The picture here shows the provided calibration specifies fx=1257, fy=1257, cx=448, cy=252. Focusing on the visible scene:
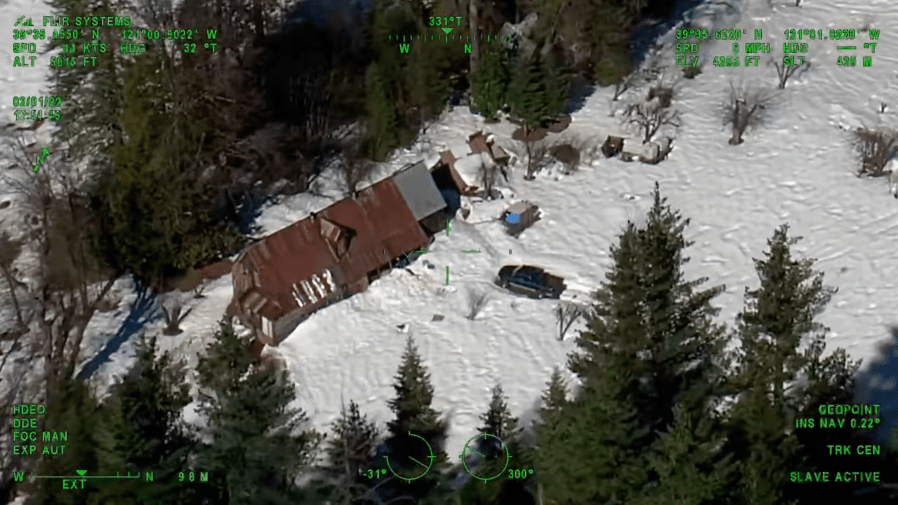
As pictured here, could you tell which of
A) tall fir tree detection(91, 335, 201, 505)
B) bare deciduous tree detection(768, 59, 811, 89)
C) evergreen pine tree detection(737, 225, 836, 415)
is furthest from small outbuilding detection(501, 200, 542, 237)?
tall fir tree detection(91, 335, 201, 505)

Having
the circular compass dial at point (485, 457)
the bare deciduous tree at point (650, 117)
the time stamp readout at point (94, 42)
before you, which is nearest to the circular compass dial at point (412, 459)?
the circular compass dial at point (485, 457)

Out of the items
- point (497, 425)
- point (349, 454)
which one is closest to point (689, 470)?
point (497, 425)

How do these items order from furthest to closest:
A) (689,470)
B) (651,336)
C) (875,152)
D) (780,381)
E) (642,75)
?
(642,75)
(875,152)
(651,336)
(780,381)
(689,470)

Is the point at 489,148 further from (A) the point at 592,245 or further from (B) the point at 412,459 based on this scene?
(B) the point at 412,459

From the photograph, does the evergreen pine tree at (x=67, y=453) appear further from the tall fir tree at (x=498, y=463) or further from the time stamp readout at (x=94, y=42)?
the time stamp readout at (x=94, y=42)

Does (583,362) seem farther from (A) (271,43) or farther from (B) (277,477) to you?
(A) (271,43)
